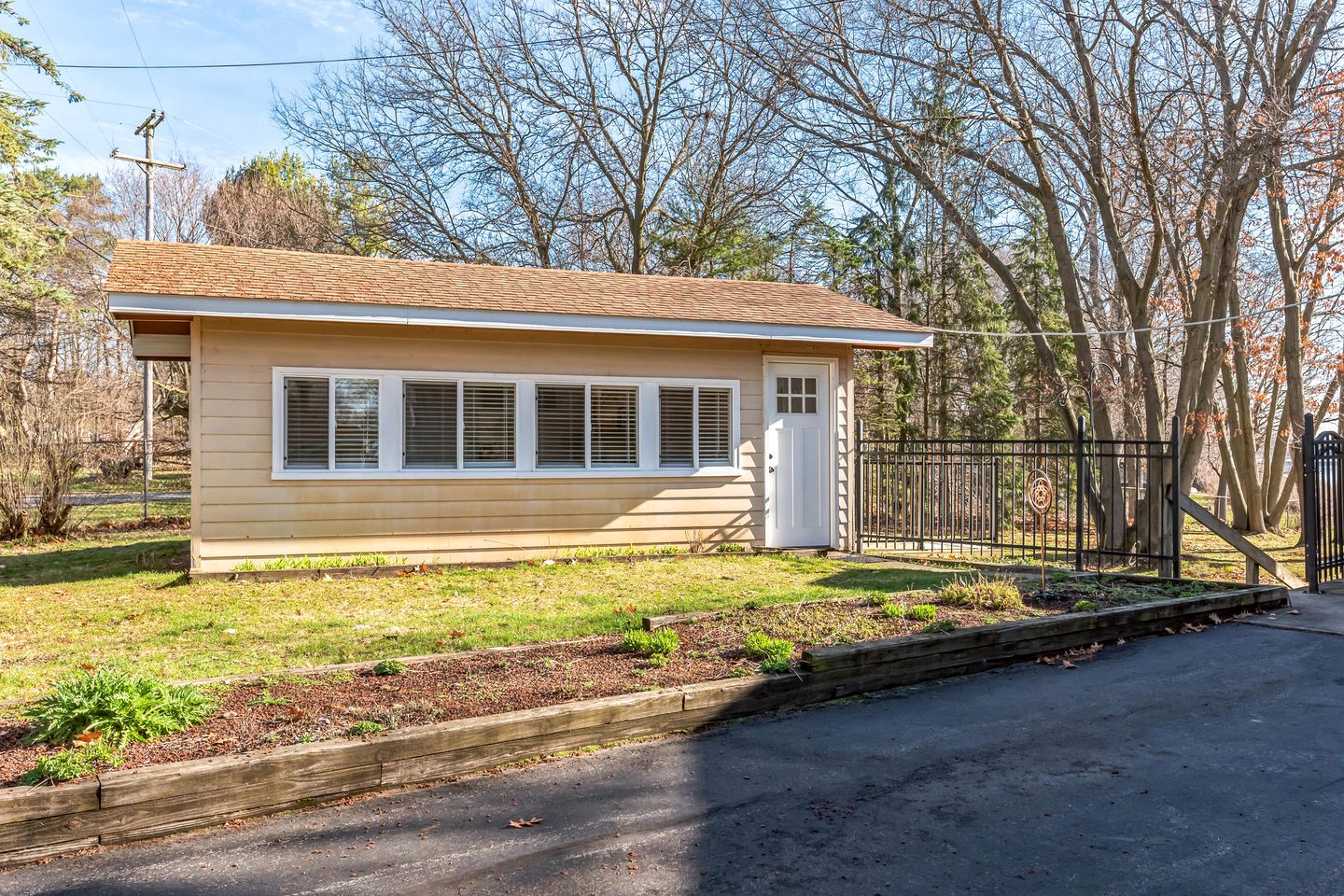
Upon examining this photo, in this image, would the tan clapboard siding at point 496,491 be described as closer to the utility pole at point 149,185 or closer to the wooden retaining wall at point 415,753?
the wooden retaining wall at point 415,753

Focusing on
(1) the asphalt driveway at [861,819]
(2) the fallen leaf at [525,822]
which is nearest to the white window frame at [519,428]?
(1) the asphalt driveway at [861,819]

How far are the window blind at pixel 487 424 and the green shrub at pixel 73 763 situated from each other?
676 centimetres

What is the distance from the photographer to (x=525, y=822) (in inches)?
142

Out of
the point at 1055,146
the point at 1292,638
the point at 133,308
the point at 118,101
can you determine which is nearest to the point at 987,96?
the point at 1055,146

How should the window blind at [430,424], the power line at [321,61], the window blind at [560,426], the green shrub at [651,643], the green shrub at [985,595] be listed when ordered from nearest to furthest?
the green shrub at [651,643] → the green shrub at [985,595] → the window blind at [430,424] → the window blind at [560,426] → the power line at [321,61]

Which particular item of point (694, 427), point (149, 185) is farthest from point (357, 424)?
point (149, 185)

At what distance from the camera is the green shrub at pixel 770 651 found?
539 cm

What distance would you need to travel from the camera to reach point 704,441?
11.5 m

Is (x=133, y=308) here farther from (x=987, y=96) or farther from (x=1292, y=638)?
(x=987, y=96)

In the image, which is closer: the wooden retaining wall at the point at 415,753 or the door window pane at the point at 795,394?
the wooden retaining wall at the point at 415,753

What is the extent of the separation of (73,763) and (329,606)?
461cm

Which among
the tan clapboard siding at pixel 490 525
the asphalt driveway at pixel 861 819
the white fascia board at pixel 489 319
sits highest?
the white fascia board at pixel 489 319

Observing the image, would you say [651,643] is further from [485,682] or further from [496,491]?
[496,491]

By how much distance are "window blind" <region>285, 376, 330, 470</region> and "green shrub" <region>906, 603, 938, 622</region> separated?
646 cm
